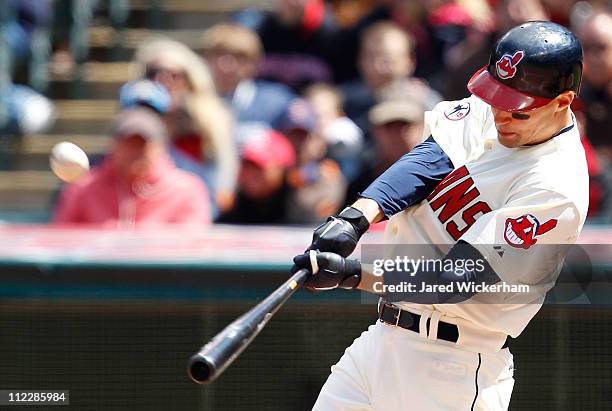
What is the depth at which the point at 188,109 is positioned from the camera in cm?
586

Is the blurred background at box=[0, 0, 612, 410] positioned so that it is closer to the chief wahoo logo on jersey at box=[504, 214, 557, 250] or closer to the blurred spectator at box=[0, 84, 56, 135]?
the blurred spectator at box=[0, 84, 56, 135]

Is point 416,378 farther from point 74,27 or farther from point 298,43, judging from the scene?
point 74,27

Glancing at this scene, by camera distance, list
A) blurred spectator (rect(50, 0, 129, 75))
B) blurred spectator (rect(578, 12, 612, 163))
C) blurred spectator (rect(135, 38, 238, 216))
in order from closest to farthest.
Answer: blurred spectator (rect(578, 12, 612, 163)) < blurred spectator (rect(135, 38, 238, 216)) < blurred spectator (rect(50, 0, 129, 75))

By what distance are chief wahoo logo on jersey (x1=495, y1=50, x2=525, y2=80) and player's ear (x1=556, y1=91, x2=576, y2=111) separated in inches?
5.6

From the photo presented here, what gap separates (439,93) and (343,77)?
699 mm

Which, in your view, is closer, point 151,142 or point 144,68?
point 151,142

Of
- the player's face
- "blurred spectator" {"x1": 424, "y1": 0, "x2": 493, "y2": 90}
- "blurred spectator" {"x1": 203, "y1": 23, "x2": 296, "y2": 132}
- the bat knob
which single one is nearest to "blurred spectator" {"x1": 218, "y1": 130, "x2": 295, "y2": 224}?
"blurred spectator" {"x1": 203, "y1": 23, "x2": 296, "y2": 132}

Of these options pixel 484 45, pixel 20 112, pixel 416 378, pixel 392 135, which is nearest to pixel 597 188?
pixel 392 135

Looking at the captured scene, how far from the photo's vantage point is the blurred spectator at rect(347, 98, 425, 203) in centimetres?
532

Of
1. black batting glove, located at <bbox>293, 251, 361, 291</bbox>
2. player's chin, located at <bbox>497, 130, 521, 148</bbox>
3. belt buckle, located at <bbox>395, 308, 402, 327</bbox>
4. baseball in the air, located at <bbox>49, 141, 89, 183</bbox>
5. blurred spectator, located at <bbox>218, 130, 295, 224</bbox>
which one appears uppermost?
blurred spectator, located at <bbox>218, 130, 295, 224</bbox>

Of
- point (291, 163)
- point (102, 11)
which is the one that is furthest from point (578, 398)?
point (102, 11)

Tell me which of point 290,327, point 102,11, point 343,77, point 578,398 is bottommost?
point 578,398

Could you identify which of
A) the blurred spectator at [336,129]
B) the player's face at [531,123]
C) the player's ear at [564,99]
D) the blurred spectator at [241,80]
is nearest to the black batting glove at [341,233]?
the player's face at [531,123]

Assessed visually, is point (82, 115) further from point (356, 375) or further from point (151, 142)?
point (356, 375)
